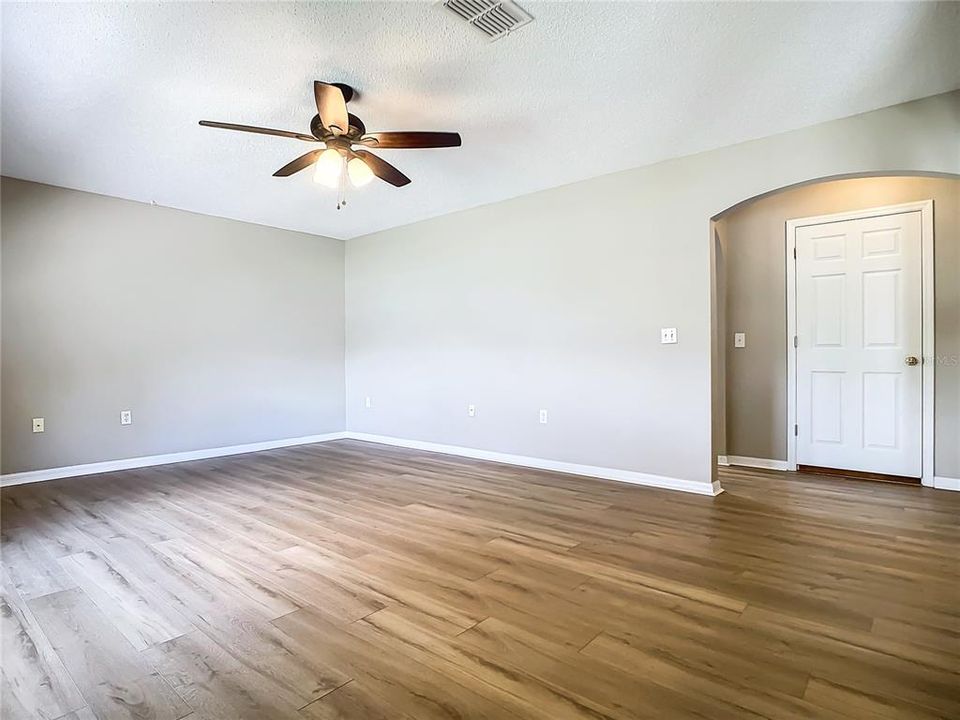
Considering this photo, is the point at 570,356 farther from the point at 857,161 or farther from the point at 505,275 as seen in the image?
the point at 857,161

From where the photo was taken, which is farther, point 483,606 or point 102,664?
point 483,606

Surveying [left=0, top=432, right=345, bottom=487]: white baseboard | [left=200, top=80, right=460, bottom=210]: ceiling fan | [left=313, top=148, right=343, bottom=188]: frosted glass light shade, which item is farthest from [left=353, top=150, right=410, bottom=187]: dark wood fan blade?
[left=0, top=432, right=345, bottom=487]: white baseboard

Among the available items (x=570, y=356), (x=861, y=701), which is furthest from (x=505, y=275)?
(x=861, y=701)

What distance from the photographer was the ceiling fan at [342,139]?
8.13 ft

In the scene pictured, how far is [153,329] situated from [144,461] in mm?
1194

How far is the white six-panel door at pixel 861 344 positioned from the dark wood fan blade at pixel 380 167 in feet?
11.3

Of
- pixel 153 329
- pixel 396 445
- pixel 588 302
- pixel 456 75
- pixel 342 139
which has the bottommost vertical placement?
pixel 396 445

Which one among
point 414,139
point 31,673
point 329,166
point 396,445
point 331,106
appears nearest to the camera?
point 31,673

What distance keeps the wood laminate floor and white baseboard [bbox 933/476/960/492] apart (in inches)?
14.7

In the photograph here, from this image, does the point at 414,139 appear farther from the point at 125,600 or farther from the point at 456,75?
the point at 125,600

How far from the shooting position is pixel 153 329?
468 centimetres

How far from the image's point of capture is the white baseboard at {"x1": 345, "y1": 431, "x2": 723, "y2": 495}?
362cm

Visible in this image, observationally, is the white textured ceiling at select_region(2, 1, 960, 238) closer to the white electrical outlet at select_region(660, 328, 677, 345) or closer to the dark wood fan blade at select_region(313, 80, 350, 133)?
the dark wood fan blade at select_region(313, 80, 350, 133)

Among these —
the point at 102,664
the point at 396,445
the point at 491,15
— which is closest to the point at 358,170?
the point at 491,15
